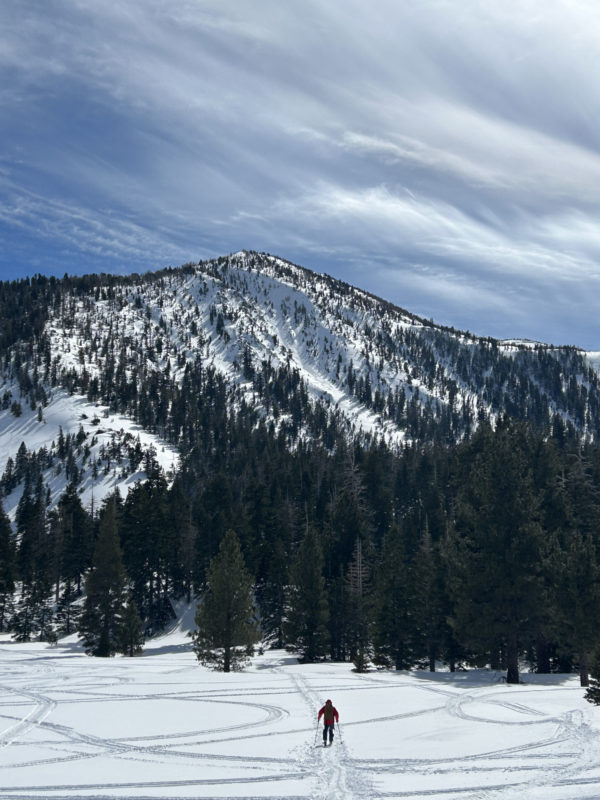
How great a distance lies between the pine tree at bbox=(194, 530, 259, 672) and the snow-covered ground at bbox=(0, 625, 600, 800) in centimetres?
812

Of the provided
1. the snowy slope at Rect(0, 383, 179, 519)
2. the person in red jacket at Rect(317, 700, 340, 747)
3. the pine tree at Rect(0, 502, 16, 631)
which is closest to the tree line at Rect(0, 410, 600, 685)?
the pine tree at Rect(0, 502, 16, 631)

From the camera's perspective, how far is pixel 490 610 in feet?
103

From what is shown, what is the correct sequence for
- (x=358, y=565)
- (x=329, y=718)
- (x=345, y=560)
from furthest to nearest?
(x=345, y=560)
(x=358, y=565)
(x=329, y=718)

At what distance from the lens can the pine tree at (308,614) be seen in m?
43.8

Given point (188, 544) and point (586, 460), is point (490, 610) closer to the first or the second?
point (188, 544)

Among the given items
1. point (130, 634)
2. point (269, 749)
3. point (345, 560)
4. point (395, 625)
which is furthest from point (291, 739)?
point (345, 560)

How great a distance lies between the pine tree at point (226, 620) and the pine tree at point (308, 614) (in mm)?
5093

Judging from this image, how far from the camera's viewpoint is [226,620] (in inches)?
1518

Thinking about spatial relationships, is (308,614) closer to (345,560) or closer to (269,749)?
(345,560)

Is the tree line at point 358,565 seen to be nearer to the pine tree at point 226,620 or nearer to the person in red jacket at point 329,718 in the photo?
the pine tree at point 226,620

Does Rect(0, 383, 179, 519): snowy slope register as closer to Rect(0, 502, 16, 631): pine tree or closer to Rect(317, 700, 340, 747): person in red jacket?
Rect(0, 502, 16, 631): pine tree

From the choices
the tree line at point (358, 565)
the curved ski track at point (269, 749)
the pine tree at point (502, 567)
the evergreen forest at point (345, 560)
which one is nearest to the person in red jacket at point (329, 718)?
the curved ski track at point (269, 749)

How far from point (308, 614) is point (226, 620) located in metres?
7.96

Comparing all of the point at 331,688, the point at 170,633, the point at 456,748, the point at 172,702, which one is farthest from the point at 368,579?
the point at 456,748
